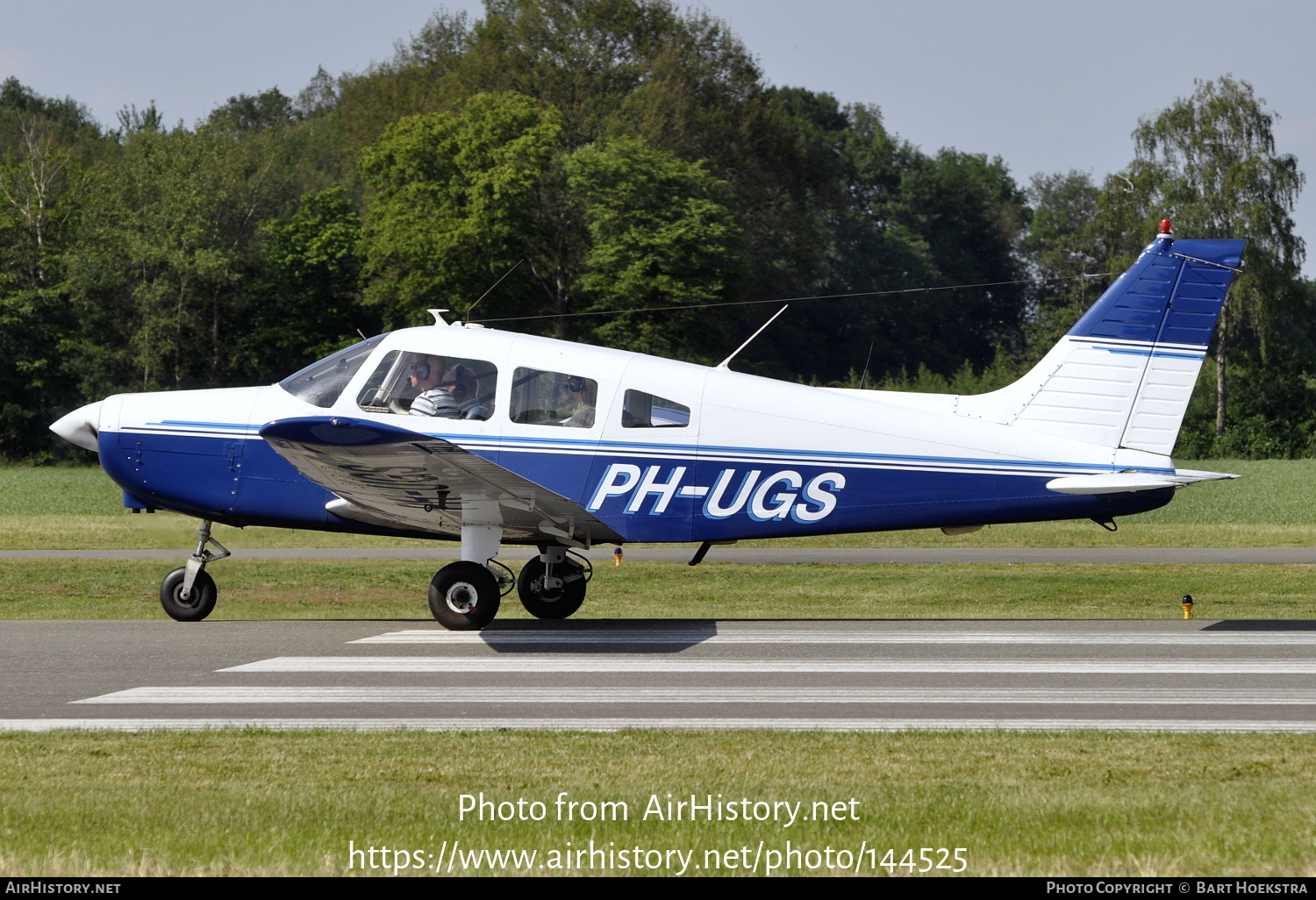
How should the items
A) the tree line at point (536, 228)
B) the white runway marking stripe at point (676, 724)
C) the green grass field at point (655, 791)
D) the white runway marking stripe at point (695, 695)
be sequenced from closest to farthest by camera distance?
the green grass field at point (655, 791), the white runway marking stripe at point (676, 724), the white runway marking stripe at point (695, 695), the tree line at point (536, 228)

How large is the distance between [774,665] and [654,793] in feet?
12.5

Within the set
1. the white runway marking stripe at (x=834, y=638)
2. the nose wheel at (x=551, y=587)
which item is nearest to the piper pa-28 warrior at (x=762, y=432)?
the white runway marking stripe at (x=834, y=638)

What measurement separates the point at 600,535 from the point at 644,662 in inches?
81.3

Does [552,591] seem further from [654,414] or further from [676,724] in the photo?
[676,724]

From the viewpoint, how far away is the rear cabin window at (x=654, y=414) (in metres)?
11.3

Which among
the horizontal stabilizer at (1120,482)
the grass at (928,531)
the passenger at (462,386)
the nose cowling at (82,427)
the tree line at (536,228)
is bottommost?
the grass at (928,531)

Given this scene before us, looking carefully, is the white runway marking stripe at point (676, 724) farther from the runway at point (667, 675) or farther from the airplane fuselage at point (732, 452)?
the airplane fuselage at point (732, 452)

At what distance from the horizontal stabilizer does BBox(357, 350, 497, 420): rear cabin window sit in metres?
4.80

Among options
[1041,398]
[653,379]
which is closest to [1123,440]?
[1041,398]

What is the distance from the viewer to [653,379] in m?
11.4

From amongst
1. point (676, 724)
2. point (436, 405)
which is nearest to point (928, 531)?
point (436, 405)

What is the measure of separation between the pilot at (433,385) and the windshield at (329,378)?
0.43 m

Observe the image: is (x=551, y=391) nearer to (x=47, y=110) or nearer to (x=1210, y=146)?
(x=1210, y=146)

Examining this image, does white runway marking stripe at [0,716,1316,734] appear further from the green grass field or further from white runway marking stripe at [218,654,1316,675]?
white runway marking stripe at [218,654,1316,675]
